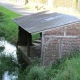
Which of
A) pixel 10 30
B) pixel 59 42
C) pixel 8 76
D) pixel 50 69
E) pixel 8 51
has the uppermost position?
pixel 10 30

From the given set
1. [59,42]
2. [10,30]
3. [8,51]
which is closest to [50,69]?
[59,42]

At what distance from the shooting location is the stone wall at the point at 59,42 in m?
12.7

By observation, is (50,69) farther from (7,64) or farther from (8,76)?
(7,64)

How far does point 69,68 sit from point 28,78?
6.68 feet

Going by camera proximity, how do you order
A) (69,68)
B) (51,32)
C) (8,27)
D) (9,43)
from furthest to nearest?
(8,27), (9,43), (51,32), (69,68)

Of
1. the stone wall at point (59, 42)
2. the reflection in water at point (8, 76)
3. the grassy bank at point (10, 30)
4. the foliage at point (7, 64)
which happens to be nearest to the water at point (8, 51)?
the reflection in water at point (8, 76)

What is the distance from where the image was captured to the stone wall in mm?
12719

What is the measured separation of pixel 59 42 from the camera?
1277 cm

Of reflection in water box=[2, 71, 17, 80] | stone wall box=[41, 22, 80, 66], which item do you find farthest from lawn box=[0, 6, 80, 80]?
stone wall box=[41, 22, 80, 66]

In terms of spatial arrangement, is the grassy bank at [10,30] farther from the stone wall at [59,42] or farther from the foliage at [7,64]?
the stone wall at [59,42]

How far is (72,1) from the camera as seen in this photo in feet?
97.6

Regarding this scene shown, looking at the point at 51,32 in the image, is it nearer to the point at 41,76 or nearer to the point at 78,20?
the point at 78,20

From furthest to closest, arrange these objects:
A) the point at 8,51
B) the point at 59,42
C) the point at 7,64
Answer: the point at 8,51, the point at 7,64, the point at 59,42

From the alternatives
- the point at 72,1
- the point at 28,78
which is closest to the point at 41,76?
the point at 28,78
